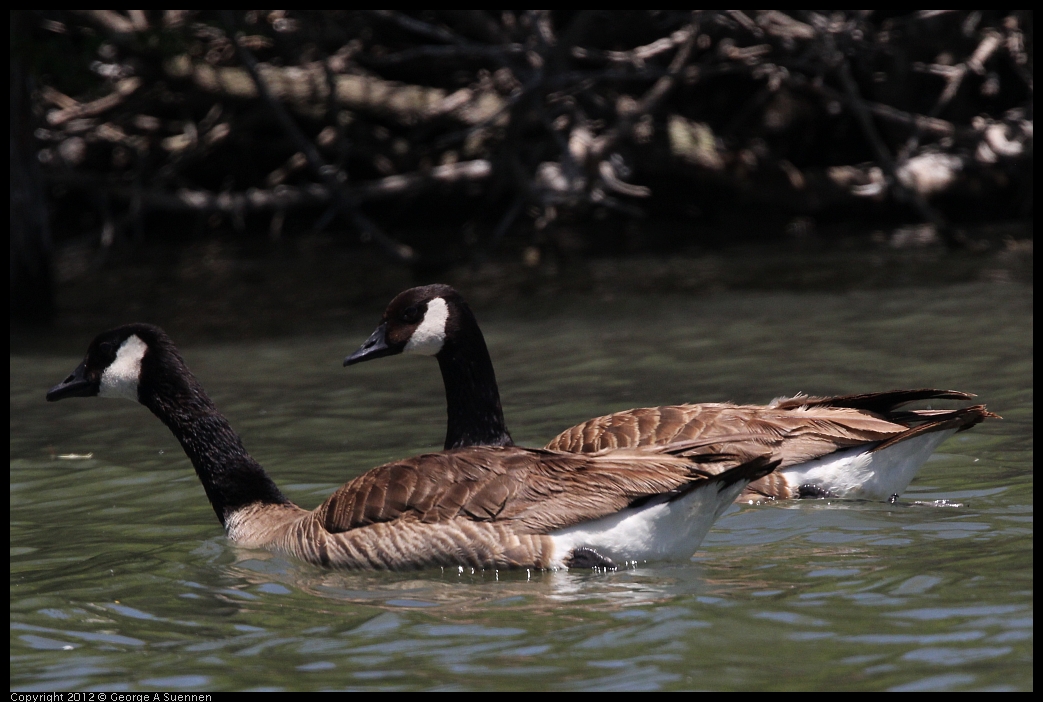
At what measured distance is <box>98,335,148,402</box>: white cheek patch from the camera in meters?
6.96

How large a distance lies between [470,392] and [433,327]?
40cm

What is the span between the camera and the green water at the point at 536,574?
4.49 metres

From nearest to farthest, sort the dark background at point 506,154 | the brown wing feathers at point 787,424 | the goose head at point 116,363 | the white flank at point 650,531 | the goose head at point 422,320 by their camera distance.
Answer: the white flank at point 650,531 < the brown wing feathers at point 787,424 < the goose head at point 116,363 < the goose head at point 422,320 < the dark background at point 506,154

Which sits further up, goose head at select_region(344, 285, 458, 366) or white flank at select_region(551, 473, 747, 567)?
goose head at select_region(344, 285, 458, 366)

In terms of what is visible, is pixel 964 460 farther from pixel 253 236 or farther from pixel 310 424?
pixel 253 236

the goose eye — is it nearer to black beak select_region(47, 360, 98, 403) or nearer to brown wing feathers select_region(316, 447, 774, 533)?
brown wing feathers select_region(316, 447, 774, 533)

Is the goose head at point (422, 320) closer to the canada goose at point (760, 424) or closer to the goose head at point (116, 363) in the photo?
the canada goose at point (760, 424)

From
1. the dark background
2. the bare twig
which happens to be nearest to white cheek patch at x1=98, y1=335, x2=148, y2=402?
the dark background

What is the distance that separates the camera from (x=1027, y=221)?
52.6 feet

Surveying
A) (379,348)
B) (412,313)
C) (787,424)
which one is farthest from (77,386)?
(787,424)

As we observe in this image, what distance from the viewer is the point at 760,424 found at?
6852 millimetres

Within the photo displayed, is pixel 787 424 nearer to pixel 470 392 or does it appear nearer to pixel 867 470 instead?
pixel 867 470

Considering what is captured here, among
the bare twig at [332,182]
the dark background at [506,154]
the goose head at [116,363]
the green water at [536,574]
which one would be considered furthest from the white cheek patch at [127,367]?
the bare twig at [332,182]

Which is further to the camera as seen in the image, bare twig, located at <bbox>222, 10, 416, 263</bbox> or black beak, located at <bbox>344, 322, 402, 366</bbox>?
bare twig, located at <bbox>222, 10, 416, 263</bbox>
